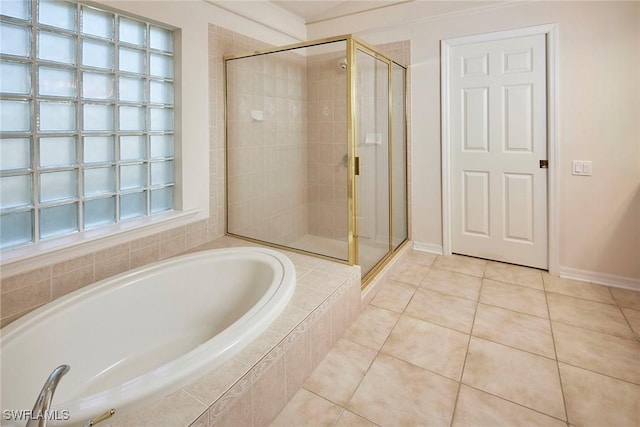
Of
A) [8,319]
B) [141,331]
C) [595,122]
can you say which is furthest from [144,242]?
[595,122]

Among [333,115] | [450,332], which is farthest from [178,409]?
[333,115]

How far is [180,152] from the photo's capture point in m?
2.28

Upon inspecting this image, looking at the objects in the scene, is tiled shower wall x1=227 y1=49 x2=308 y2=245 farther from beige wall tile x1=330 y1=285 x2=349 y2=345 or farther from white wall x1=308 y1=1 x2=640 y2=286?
white wall x1=308 y1=1 x2=640 y2=286

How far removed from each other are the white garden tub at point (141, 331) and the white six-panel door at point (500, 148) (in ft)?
6.49

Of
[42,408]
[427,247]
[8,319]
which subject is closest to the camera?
[42,408]

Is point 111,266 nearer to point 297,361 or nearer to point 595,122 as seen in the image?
point 297,361

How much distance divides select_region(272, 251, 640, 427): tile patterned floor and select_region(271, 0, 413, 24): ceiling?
260 centimetres

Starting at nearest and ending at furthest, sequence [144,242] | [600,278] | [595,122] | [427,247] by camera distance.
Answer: [144,242], [595,122], [600,278], [427,247]

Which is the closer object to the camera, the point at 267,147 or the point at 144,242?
the point at 144,242

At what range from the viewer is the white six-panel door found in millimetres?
2693

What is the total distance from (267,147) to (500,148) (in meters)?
1.97

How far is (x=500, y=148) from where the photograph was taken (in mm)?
2855

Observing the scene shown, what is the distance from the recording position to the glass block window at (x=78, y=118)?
1.55 m

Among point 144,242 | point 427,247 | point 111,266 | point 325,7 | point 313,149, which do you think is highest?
point 325,7
